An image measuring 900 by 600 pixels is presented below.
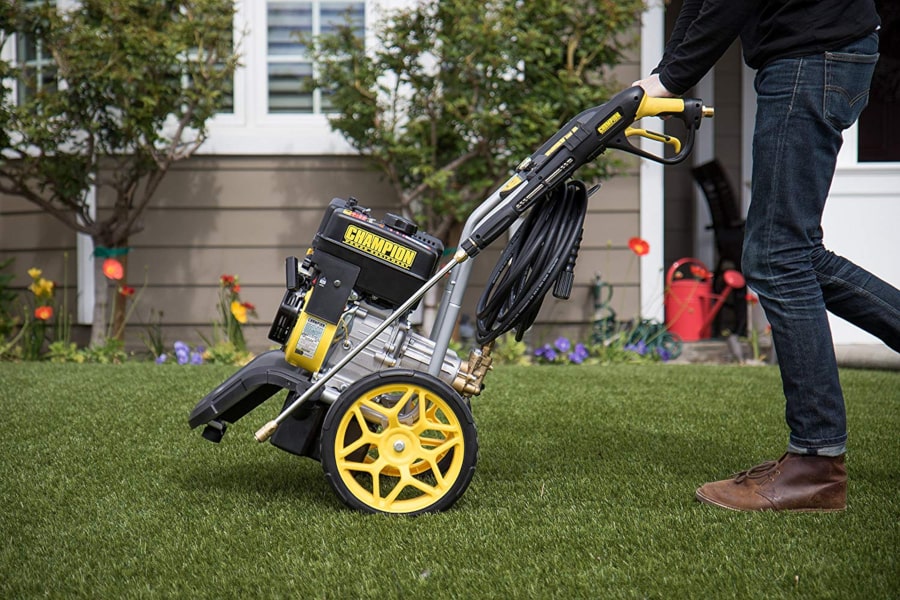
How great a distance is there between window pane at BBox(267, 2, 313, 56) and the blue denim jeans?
4499 mm

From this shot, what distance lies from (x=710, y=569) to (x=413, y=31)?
431 centimetres

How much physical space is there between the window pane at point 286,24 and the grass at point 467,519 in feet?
10.9

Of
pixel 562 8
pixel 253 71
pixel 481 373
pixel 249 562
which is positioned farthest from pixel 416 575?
pixel 253 71

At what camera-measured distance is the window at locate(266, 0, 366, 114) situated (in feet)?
20.8

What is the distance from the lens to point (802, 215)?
230 cm

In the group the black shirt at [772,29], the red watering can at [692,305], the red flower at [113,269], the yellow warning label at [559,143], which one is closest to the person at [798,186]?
the black shirt at [772,29]

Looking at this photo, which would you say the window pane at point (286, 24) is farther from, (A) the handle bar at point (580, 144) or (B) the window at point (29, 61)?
(A) the handle bar at point (580, 144)

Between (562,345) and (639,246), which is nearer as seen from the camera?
(562,345)

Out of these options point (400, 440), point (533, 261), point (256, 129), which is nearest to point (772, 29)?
point (533, 261)

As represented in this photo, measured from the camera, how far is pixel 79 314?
20.7 feet

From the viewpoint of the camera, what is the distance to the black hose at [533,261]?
2.35 meters

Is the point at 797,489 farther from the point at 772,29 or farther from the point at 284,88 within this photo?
the point at 284,88

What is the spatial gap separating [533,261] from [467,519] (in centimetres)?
65

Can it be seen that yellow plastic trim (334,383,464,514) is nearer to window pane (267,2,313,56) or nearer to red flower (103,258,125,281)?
red flower (103,258,125,281)
